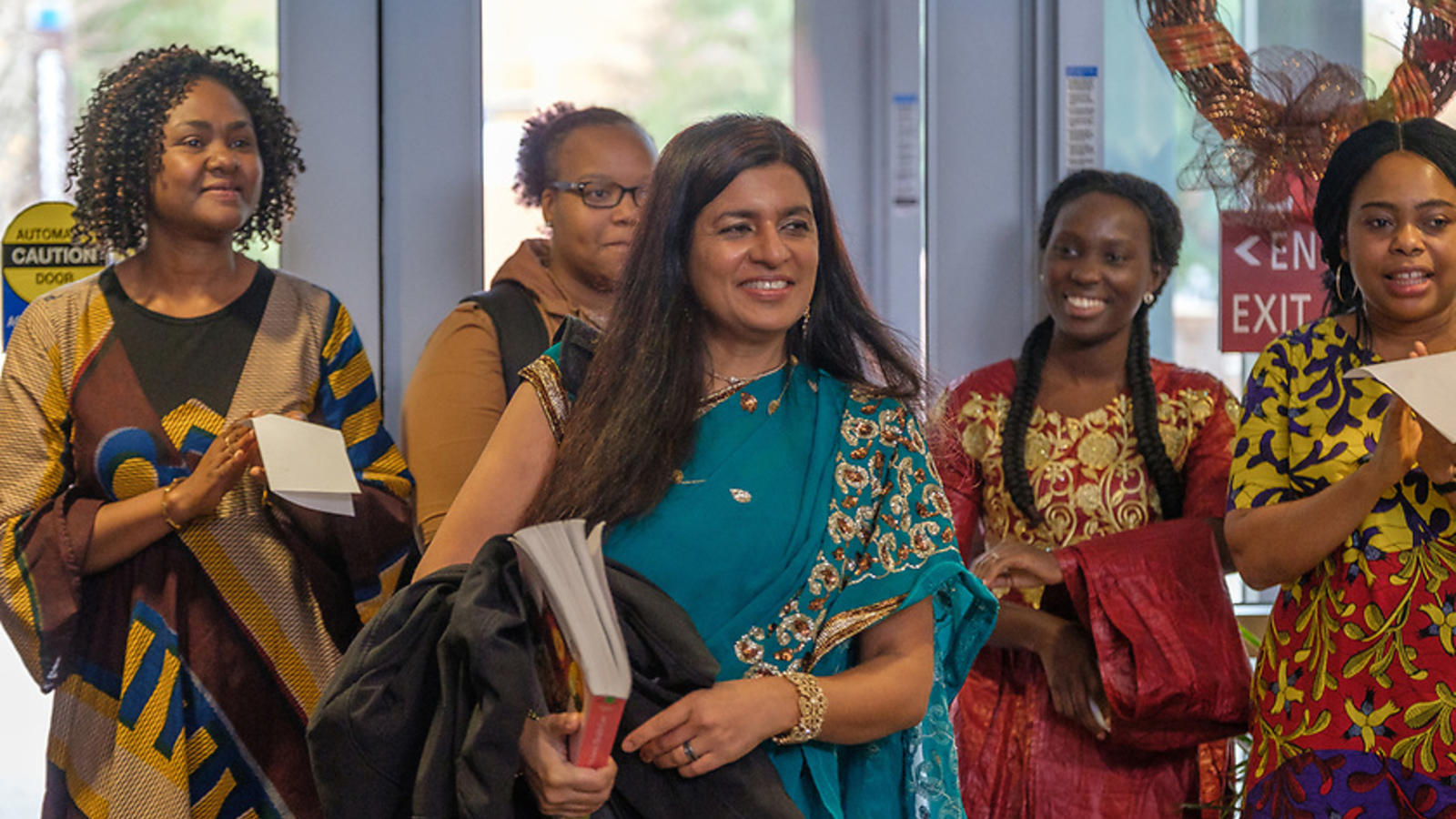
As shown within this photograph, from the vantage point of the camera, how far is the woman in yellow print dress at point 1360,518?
2.12 meters

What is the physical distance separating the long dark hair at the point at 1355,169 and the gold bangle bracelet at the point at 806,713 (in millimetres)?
1099

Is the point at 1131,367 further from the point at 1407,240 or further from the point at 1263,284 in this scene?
the point at 1407,240

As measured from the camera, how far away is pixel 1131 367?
9.57 feet

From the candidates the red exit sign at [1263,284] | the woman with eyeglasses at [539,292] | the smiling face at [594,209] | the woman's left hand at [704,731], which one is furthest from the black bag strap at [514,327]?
the red exit sign at [1263,284]

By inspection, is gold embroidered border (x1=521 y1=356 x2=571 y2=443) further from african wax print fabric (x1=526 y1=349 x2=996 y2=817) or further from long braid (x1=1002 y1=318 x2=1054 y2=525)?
long braid (x1=1002 y1=318 x2=1054 y2=525)

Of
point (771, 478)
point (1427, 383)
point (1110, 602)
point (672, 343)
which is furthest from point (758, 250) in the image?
point (1110, 602)

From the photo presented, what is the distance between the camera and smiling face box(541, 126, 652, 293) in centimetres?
282

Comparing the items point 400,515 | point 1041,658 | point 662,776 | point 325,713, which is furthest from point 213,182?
point 1041,658

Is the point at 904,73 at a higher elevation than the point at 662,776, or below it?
higher

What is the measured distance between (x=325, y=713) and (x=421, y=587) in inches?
6.8

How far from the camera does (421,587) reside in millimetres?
1714

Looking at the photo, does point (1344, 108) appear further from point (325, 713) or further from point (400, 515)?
point (325, 713)

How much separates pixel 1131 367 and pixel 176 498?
1764mm

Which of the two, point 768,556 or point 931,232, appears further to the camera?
point 931,232
